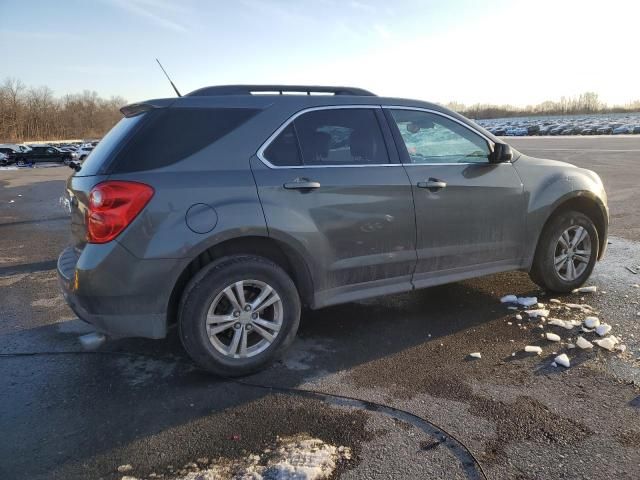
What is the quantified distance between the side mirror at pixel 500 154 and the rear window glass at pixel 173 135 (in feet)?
7.10

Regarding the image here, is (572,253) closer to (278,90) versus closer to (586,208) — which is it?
(586,208)

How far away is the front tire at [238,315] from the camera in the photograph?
3.22 metres

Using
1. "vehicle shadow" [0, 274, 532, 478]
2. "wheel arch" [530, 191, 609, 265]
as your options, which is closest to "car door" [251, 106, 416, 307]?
"vehicle shadow" [0, 274, 532, 478]

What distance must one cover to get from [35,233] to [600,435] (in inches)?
357

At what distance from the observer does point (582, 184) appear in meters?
4.72

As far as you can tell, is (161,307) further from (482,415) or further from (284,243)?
(482,415)

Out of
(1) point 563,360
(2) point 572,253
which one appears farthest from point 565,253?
(1) point 563,360

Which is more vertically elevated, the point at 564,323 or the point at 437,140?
the point at 437,140

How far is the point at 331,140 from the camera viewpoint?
12.2ft

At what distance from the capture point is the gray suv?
3104 mm

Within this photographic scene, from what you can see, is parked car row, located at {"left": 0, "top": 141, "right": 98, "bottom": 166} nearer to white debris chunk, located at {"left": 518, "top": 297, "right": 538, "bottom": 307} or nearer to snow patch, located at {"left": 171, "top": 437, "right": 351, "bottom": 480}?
white debris chunk, located at {"left": 518, "top": 297, "right": 538, "bottom": 307}

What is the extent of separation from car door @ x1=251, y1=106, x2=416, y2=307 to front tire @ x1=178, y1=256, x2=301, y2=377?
270 mm

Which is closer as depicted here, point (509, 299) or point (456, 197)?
point (456, 197)

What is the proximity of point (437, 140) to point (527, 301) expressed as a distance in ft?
5.79
